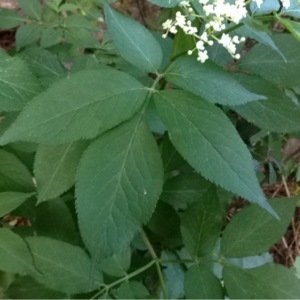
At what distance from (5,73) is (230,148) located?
42 centimetres

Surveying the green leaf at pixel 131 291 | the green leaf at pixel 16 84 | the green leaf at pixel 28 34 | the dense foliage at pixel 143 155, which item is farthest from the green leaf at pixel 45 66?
the green leaf at pixel 131 291

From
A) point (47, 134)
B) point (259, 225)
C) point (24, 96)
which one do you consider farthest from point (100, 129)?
point (259, 225)

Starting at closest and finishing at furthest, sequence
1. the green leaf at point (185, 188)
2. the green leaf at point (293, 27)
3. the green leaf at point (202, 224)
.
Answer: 1. the green leaf at point (293, 27)
2. the green leaf at point (202, 224)
3. the green leaf at point (185, 188)

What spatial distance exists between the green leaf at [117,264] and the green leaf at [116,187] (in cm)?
23

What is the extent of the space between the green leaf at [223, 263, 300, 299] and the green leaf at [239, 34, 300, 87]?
37 cm

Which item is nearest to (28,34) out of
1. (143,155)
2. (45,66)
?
(45,66)

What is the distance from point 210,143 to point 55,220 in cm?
45

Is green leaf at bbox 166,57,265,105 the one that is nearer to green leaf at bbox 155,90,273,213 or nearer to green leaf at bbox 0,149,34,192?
green leaf at bbox 155,90,273,213

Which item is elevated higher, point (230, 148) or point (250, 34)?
point (250, 34)

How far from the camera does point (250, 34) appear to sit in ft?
2.64

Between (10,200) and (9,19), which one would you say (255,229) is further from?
(9,19)

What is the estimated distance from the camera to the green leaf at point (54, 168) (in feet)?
3.01

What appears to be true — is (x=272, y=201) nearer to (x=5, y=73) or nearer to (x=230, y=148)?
(x=230, y=148)

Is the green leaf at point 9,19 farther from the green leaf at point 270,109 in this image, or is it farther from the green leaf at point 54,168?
the green leaf at point 270,109
